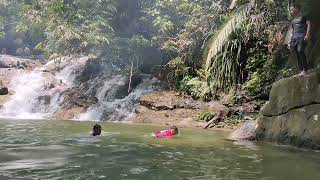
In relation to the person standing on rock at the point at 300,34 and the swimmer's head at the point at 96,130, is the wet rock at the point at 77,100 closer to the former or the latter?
the swimmer's head at the point at 96,130

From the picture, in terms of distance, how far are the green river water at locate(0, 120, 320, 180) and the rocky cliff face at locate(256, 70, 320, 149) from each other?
438 mm

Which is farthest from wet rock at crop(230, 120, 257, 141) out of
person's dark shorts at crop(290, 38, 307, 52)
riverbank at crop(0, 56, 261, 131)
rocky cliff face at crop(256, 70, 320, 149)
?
riverbank at crop(0, 56, 261, 131)

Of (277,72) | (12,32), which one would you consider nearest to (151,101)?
(277,72)

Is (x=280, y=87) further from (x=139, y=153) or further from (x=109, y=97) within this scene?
(x=109, y=97)

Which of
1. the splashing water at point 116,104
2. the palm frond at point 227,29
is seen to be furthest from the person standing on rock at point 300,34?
the splashing water at point 116,104

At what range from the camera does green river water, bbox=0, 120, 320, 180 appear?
671 centimetres

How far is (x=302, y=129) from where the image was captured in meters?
9.84

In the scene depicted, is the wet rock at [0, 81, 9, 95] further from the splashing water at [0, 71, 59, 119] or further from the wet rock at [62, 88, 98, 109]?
the wet rock at [62, 88, 98, 109]

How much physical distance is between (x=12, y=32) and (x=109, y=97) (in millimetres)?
26635

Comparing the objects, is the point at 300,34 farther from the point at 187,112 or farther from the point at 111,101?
the point at 111,101

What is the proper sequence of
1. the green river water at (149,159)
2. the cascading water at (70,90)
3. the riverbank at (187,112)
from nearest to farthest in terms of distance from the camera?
the green river water at (149,159), the riverbank at (187,112), the cascading water at (70,90)

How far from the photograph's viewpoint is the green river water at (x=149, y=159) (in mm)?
6713

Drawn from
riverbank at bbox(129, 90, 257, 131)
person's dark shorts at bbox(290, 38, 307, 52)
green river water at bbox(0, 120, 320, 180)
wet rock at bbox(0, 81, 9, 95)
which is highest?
person's dark shorts at bbox(290, 38, 307, 52)

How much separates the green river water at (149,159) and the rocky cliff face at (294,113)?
1.44 ft
